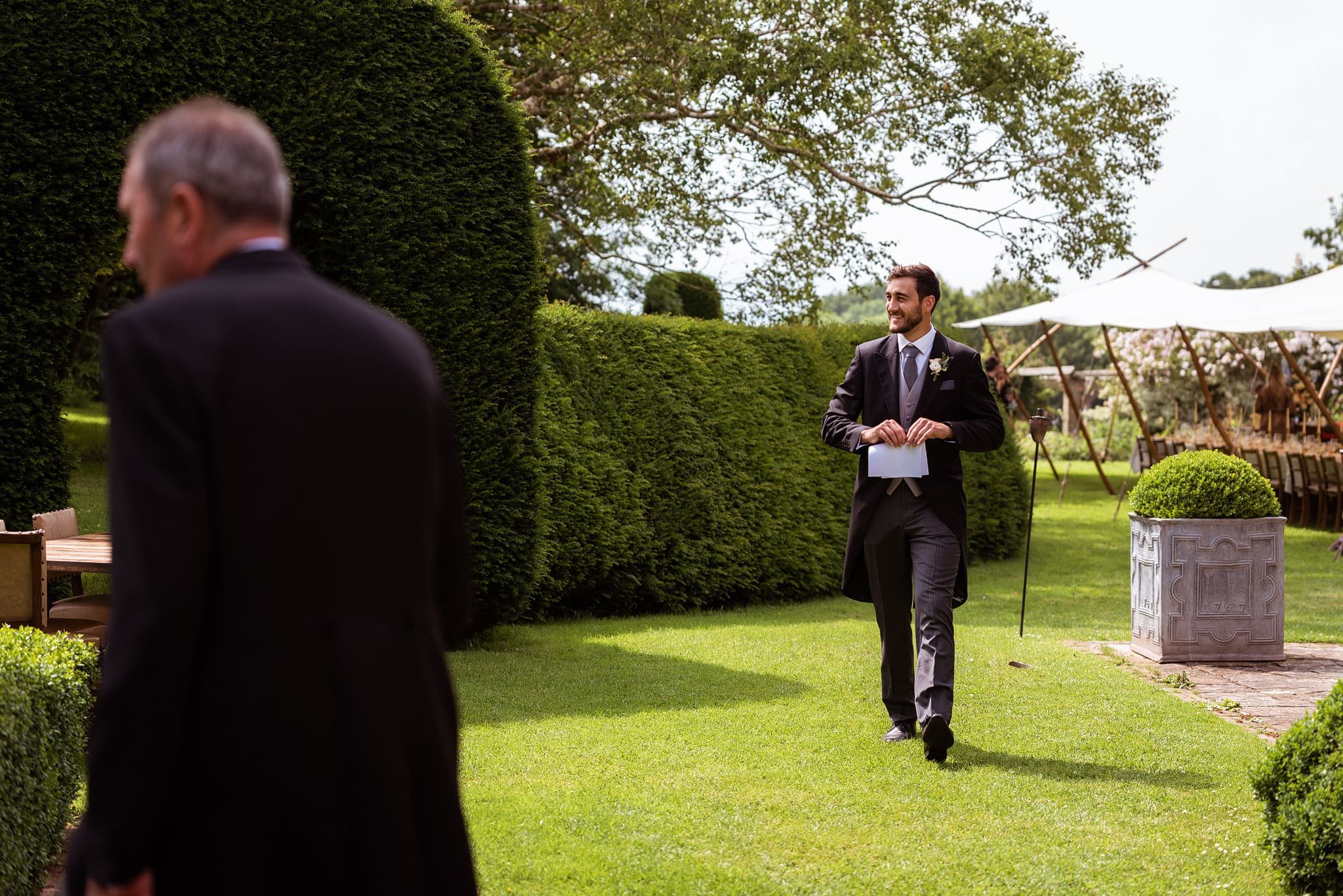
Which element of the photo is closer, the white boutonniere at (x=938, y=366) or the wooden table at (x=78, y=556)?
the white boutonniere at (x=938, y=366)

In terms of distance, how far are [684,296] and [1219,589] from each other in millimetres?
12237

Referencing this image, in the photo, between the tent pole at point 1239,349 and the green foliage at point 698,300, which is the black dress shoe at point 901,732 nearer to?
the green foliage at point 698,300

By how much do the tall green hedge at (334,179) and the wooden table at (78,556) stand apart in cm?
103

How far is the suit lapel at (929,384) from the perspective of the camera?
253 inches

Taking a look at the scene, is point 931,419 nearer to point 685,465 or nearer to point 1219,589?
point 1219,589

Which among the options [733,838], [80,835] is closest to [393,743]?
[80,835]

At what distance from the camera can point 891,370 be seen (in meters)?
6.54

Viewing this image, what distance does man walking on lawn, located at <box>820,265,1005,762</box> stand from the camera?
623cm

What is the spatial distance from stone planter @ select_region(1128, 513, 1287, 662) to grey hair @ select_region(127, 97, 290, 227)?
26.3 ft

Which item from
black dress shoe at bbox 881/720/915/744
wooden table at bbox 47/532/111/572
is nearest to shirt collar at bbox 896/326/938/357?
black dress shoe at bbox 881/720/915/744

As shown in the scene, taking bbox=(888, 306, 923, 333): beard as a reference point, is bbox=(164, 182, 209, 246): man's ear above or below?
below

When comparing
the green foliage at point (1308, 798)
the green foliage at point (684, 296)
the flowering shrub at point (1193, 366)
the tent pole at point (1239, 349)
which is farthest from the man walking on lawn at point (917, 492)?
the flowering shrub at point (1193, 366)

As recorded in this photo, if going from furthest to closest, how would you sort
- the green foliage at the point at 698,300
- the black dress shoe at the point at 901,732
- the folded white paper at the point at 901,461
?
the green foliage at the point at 698,300
the black dress shoe at the point at 901,732
the folded white paper at the point at 901,461

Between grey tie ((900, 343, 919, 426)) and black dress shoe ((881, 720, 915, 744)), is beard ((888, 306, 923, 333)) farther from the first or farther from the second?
black dress shoe ((881, 720, 915, 744))
